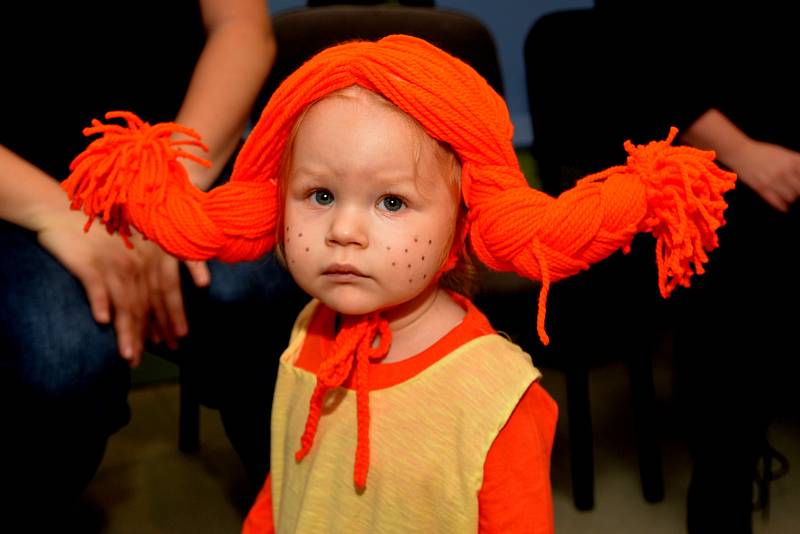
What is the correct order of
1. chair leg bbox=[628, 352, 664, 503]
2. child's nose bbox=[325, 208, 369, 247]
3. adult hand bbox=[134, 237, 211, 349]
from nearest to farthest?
child's nose bbox=[325, 208, 369, 247] → adult hand bbox=[134, 237, 211, 349] → chair leg bbox=[628, 352, 664, 503]

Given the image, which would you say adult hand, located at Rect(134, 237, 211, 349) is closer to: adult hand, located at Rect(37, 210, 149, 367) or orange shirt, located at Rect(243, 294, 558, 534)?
adult hand, located at Rect(37, 210, 149, 367)

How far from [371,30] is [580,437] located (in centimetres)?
80

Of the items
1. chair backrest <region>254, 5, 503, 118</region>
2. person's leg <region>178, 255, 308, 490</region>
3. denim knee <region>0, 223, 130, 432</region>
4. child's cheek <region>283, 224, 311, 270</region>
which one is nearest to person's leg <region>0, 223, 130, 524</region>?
denim knee <region>0, 223, 130, 432</region>

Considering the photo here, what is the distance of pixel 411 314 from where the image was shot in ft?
2.84

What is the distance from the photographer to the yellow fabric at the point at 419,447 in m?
0.80

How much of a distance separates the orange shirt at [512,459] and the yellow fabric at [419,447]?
1 centimetres

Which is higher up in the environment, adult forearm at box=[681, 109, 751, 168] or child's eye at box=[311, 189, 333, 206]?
child's eye at box=[311, 189, 333, 206]

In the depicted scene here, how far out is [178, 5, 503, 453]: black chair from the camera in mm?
1421

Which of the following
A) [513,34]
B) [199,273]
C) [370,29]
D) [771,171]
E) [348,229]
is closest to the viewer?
[348,229]

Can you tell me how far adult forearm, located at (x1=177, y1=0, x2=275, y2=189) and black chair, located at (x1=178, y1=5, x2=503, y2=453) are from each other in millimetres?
168

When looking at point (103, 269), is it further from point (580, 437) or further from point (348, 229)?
point (580, 437)

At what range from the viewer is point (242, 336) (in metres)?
1.14

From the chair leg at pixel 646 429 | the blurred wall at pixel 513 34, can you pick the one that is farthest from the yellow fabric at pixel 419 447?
the blurred wall at pixel 513 34

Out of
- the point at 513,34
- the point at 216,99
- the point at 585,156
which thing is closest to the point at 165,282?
the point at 216,99
